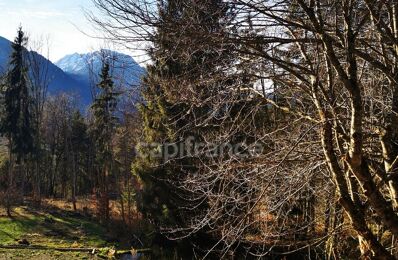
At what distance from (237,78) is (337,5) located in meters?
1.41

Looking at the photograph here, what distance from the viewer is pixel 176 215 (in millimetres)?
17031

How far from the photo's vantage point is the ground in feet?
62.7

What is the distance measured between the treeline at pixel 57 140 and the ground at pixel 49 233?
1.47 meters

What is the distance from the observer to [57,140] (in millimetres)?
43469

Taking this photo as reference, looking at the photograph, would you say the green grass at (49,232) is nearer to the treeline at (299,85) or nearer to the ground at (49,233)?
the ground at (49,233)

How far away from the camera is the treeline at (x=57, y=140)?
31781mm

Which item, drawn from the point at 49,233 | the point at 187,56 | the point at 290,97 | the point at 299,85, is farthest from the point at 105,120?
the point at 187,56

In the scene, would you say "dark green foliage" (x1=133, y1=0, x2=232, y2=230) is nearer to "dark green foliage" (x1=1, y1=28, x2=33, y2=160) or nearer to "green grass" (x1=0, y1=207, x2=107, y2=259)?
"green grass" (x1=0, y1=207, x2=107, y2=259)

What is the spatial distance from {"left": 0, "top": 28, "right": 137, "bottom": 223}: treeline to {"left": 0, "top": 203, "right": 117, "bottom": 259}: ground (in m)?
1.47

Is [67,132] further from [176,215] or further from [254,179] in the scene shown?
[254,179]

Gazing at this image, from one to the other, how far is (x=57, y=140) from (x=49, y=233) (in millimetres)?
19768

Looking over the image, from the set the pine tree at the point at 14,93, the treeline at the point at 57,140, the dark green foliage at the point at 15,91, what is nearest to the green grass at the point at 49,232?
the treeline at the point at 57,140

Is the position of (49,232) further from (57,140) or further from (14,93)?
(57,140)

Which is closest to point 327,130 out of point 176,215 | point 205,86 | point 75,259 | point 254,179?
point 254,179
